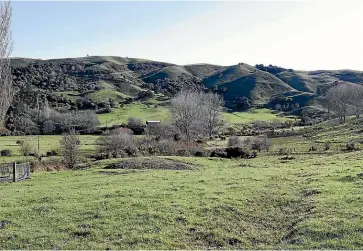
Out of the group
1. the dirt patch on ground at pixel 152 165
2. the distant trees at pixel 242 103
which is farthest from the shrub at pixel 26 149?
the distant trees at pixel 242 103

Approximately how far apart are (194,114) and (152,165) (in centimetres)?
5274

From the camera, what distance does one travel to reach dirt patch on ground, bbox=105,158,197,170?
3250 cm

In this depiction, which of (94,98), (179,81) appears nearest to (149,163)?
(94,98)

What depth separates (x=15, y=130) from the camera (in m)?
93.7

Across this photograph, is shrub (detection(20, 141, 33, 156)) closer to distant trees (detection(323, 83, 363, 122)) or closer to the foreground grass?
the foreground grass

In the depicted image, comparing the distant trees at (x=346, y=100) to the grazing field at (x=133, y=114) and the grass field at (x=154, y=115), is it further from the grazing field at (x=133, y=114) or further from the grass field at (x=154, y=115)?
the grazing field at (x=133, y=114)

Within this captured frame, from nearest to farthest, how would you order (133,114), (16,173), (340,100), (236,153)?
(16,173), (236,153), (340,100), (133,114)

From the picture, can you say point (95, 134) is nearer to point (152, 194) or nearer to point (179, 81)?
point (152, 194)

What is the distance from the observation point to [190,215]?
14.8 m

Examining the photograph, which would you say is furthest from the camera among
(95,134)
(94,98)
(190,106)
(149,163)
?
(94,98)

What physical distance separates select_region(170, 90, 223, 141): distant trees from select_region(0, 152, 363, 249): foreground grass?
50.6m

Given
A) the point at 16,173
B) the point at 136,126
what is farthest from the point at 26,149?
the point at 16,173

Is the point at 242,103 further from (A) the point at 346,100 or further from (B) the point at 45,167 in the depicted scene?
(B) the point at 45,167

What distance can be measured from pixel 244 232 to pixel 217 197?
14.5 feet
